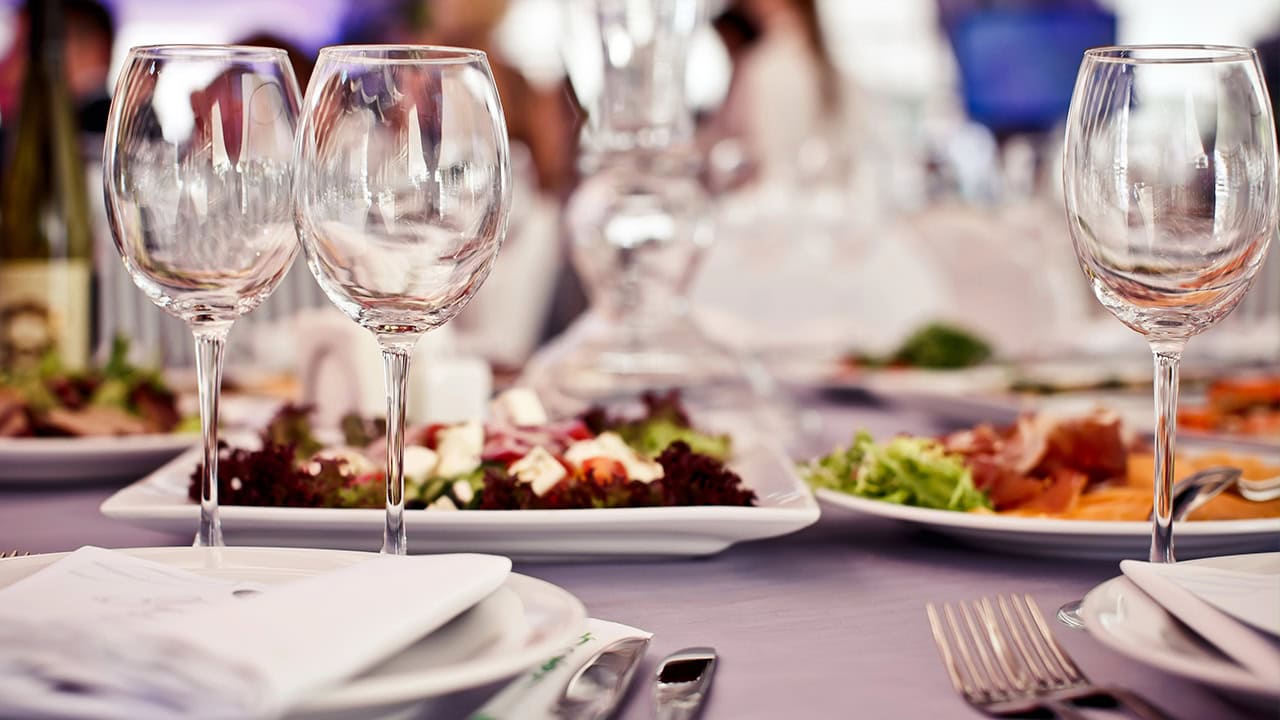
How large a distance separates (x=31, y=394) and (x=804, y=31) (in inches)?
165

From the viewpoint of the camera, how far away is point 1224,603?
0.60 m

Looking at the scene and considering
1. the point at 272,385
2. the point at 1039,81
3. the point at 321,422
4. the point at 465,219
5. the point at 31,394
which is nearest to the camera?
the point at 465,219

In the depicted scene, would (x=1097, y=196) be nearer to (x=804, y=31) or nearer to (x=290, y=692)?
(x=290, y=692)

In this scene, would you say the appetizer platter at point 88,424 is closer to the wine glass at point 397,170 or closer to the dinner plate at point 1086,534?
the wine glass at point 397,170

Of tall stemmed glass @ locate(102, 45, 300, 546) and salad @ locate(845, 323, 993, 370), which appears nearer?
tall stemmed glass @ locate(102, 45, 300, 546)

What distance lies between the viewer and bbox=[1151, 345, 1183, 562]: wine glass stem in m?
0.73

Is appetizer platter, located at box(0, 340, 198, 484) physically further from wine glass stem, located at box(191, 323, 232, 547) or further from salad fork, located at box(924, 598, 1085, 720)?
salad fork, located at box(924, 598, 1085, 720)

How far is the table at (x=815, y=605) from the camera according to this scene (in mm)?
604

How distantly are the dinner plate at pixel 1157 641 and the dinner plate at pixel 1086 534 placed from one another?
0.45 feet

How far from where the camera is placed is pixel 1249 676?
0.52 metres

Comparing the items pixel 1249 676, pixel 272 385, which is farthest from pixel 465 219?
pixel 272 385

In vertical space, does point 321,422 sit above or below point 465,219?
below

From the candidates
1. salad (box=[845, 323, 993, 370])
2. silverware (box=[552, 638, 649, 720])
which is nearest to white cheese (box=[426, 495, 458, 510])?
silverware (box=[552, 638, 649, 720])

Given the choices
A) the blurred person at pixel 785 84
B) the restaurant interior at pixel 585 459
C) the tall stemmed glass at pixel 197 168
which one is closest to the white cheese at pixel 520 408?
the restaurant interior at pixel 585 459
